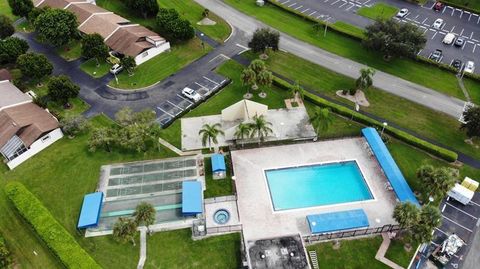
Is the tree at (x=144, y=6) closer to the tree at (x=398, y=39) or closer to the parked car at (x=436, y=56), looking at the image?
the tree at (x=398, y=39)

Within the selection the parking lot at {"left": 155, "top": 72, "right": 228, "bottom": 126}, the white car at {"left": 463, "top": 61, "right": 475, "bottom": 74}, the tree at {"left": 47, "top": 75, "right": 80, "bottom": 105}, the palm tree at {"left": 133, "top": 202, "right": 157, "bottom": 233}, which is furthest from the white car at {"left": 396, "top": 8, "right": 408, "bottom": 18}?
the palm tree at {"left": 133, "top": 202, "right": 157, "bottom": 233}

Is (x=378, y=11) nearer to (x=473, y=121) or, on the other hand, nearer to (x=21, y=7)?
(x=473, y=121)

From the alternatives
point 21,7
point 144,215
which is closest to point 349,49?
point 144,215

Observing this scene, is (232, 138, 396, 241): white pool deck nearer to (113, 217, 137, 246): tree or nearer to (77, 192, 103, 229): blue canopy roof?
(113, 217, 137, 246): tree

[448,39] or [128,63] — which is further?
[448,39]

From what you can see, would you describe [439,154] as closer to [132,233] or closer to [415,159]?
[415,159]

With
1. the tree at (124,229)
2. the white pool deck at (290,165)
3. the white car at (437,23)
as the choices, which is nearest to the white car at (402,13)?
the white car at (437,23)
